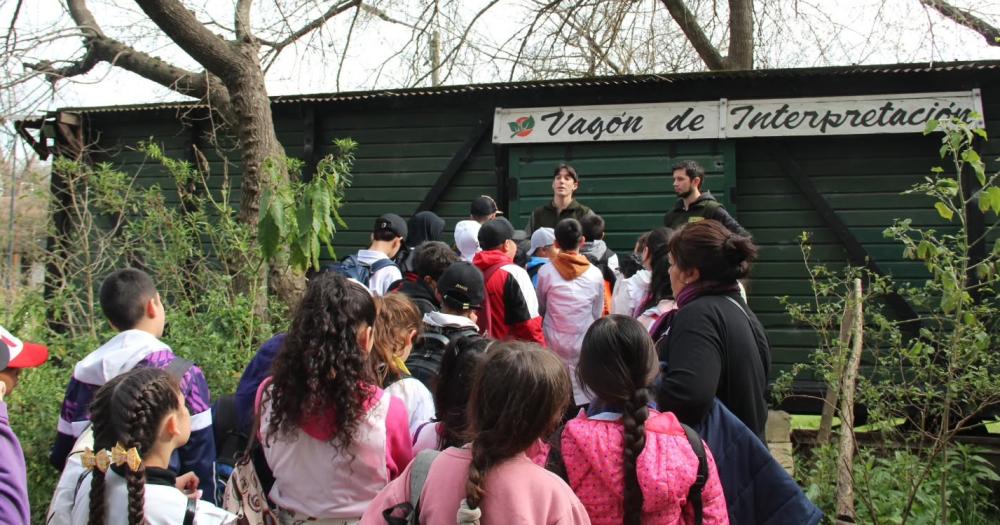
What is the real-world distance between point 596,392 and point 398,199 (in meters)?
7.51

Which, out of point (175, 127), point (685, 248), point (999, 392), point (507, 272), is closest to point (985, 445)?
point (999, 392)

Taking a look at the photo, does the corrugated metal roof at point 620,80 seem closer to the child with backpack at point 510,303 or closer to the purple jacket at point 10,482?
the child with backpack at point 510,303

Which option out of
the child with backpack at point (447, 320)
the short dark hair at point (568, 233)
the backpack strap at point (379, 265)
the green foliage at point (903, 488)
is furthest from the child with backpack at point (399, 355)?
the green foliage at point (903, 488)

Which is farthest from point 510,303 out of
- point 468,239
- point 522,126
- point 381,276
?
point 522,126

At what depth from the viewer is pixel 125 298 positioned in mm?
3326

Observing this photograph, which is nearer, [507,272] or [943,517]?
[943,517]

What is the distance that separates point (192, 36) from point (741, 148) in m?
5.18

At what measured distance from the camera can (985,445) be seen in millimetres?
6449

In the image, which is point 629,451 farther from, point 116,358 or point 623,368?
point 116,358

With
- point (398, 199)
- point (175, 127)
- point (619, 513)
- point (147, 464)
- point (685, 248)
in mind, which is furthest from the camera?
point (175, 127)

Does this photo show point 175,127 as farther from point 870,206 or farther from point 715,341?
point 715,341

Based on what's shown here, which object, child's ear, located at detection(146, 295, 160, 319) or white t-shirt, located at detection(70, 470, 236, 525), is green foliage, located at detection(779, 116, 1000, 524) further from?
child's ear, located at detection(146, 295, 160, 319)

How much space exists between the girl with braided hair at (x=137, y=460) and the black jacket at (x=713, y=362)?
141 cm

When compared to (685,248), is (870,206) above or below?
above
